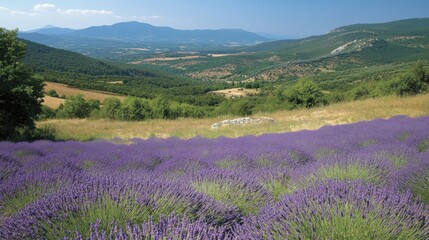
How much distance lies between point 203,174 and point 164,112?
4339 centimetres

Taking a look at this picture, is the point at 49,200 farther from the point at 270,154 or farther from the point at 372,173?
the point at 270,154

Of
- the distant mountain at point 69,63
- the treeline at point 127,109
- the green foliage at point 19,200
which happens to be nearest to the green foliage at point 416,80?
the treeline at point 127,109

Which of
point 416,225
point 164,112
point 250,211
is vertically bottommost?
point 164,112

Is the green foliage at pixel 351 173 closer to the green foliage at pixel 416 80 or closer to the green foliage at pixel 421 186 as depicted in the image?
the green foliage at pixel 421 186

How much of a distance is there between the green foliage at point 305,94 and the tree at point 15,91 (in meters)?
29.9

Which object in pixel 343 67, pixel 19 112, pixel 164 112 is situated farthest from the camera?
pixel 343 67

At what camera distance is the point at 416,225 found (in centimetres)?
202

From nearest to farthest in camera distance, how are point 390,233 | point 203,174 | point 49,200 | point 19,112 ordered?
1. point 390,233
2. point 49,200
3. point 203,174
4. point 19,112

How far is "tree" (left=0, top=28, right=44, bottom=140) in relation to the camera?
12758 millimetres

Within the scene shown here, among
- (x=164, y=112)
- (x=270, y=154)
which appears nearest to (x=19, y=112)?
(x=270, y=154)

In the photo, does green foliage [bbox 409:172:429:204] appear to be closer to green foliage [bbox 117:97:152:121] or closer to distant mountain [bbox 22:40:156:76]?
green foliage [bbox 117:97:152:121]

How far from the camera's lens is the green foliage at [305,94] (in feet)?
127

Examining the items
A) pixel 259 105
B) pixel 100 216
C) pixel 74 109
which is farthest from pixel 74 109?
pixel 100 216

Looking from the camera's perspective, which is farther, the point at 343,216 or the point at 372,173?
the point at 372,173
